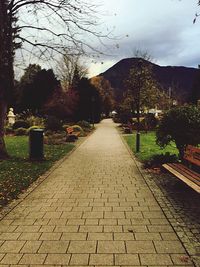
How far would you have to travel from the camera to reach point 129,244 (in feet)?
16.2

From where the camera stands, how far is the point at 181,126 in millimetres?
11055

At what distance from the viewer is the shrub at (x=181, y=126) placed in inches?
429

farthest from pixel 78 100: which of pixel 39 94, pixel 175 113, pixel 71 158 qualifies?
pixel 175 113

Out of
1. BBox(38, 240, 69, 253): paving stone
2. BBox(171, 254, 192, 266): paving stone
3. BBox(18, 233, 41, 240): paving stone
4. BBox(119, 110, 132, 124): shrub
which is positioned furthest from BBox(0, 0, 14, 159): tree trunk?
BBox(119, 110, 132, 124): shrub

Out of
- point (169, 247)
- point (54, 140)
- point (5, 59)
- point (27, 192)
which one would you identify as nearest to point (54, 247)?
point (169, 247)

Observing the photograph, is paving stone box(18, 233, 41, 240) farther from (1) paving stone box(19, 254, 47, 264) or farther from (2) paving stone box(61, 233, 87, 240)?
(1) paving stone box(19, 254, 47, 264)

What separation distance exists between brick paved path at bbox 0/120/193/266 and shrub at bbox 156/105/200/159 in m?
2.35

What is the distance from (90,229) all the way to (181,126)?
20.5ft

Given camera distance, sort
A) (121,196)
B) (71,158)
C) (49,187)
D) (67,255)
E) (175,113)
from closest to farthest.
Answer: (67,255)
(121,196)
(49,187)
(175,113)
(71,158)

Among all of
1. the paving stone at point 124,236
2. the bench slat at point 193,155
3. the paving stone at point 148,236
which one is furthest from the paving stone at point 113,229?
the bench slat at point 193,155

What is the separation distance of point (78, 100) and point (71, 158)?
3576 cm

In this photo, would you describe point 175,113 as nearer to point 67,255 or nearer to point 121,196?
point 121,196

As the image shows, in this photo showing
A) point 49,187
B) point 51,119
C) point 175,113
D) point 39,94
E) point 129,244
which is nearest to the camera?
point 129,244

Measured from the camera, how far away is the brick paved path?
449 cm
